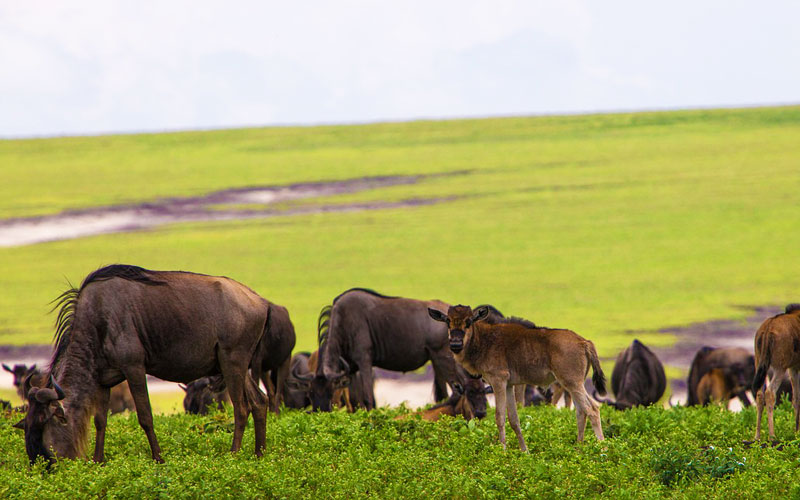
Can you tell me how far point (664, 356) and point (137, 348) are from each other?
67.7 ft

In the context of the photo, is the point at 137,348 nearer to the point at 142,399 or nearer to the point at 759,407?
the point at 142,399

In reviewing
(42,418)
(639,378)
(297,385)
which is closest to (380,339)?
(297,385)

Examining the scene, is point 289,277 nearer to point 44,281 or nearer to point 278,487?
point 44,281

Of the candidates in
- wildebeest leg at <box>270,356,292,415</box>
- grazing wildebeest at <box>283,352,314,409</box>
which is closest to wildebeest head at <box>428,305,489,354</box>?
wildebeest leg at <box>270,356,292,415</box>

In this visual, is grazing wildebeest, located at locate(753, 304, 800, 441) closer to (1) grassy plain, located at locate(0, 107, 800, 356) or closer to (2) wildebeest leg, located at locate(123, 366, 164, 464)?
(2) wildebeest leg, located at locate(123, 366, 164, 464)

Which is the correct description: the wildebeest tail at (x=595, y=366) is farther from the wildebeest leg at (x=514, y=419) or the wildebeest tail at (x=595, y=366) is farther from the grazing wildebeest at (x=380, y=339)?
the grazing wildebeest at (x=380, y=339)

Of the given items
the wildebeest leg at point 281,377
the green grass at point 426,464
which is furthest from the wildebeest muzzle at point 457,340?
the wildebeest leg at point 281,377

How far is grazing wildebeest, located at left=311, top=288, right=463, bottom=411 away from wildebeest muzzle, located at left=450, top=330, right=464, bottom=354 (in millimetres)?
6332

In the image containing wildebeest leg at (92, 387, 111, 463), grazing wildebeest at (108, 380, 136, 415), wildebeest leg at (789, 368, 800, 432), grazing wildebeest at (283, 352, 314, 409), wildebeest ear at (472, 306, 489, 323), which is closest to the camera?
wildebeest leg at (92, 387, 111, 463)

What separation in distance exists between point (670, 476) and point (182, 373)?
A: 593cm

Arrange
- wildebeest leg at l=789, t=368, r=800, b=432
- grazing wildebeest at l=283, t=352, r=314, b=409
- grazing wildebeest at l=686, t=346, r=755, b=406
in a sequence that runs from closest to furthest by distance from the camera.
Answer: wildebeest leg at l=789, t=368, r=800, b=432, grazing wildebeest at l=283, t=352, r=314, b=409, grazing wildebeest at l=686, t=346, r=755, b=406

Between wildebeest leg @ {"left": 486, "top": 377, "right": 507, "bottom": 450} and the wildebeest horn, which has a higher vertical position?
the wildebeest horn

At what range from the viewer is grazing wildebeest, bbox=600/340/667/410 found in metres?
20.6

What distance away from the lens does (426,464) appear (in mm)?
11289
